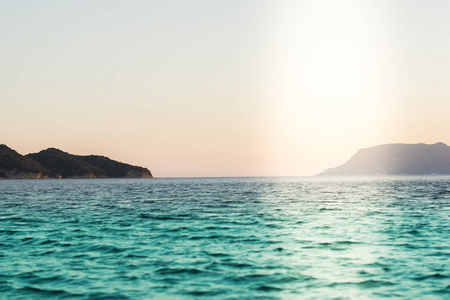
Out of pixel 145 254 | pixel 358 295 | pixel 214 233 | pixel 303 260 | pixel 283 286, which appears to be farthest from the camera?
pixel 214 233

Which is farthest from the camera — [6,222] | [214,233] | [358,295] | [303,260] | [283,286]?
[6,222]

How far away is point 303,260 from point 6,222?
26619mm

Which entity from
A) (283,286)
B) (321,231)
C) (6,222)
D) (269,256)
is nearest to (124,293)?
(283,286)

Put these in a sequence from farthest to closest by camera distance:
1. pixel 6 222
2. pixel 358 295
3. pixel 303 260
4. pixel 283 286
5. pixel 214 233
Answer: pixel 6 222 → pixel 214 233 → pixel 303 260 → pixel 283 286 → pixel 358 295

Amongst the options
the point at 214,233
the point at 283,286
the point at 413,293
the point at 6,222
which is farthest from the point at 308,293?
the point at 6,222

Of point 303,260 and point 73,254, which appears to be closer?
point 303,260

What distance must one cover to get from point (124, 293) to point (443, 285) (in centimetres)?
1072

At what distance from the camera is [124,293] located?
14.6 metres

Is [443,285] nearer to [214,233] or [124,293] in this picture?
[124,293]

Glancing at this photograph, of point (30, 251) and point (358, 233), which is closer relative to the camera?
point (30, 251)

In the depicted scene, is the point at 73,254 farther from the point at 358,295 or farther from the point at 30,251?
the point at 358,295

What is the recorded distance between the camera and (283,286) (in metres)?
15.5

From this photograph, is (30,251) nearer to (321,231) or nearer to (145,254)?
(145,254)

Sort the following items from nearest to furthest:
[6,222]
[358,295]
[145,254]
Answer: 1. [358,295]
2. [145,254]
3. [6,222]
